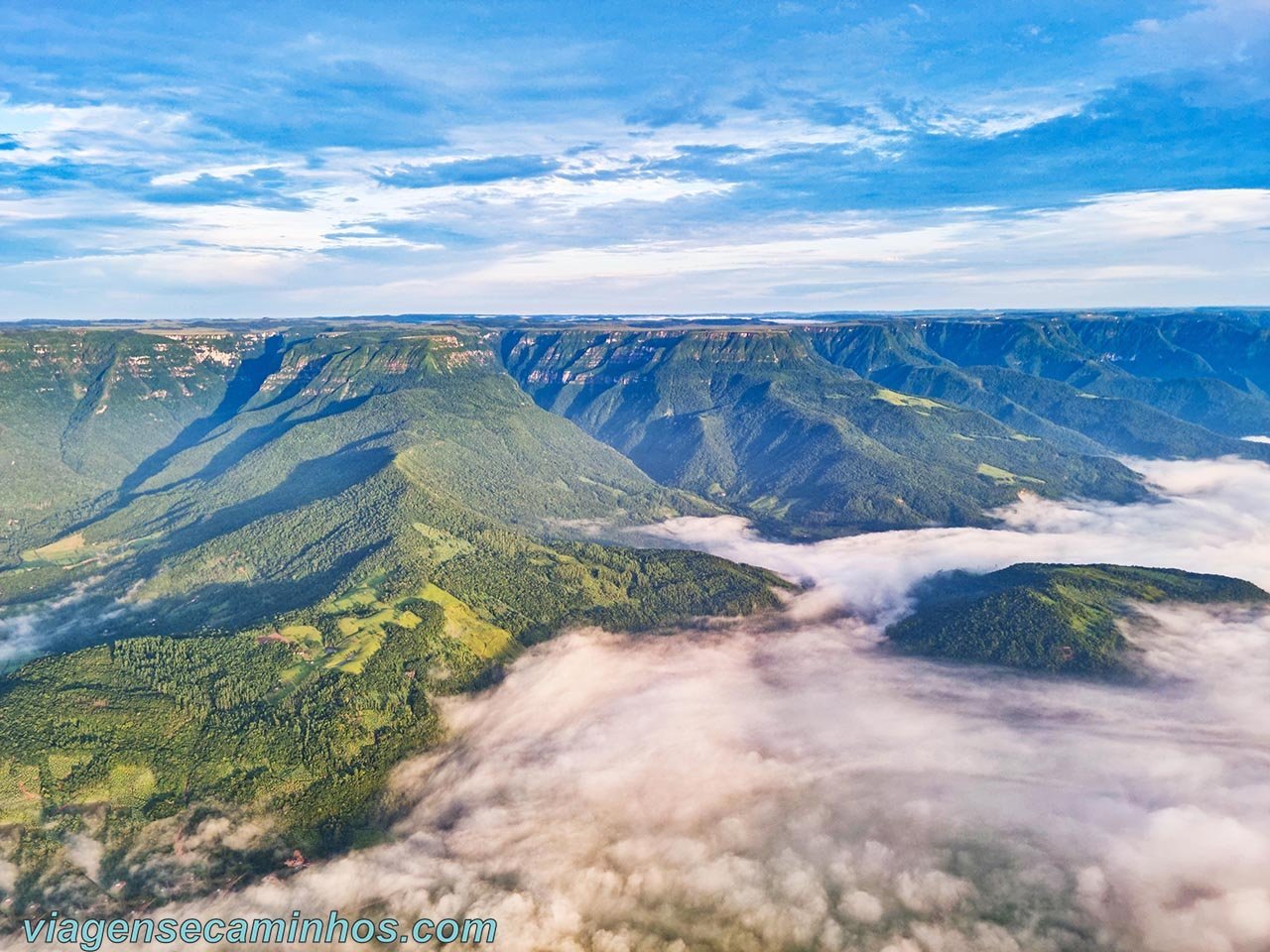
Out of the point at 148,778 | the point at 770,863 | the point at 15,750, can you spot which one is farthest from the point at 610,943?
the point at 15,750

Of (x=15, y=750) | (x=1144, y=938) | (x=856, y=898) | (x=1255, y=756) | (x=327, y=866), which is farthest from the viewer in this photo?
(x=1255, y=756)

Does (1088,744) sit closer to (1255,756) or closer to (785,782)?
(1255,756)

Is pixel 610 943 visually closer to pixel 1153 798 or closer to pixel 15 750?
pixel 1153 798

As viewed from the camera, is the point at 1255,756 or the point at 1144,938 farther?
the point at 1255,756

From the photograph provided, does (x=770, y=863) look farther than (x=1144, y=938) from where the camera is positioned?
Yes

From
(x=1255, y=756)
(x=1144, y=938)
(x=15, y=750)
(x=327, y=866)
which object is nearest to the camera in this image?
(x=1144, y=938)

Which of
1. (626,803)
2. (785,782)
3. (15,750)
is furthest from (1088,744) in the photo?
(15,750)

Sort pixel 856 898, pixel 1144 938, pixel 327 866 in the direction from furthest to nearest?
1. pixel 327 866
2. pixel 856 898
3. pixel 1144 938

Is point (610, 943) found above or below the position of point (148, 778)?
below

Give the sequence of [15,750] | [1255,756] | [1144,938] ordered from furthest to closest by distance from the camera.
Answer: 1. [1255,756]
2. [15,750]
3. [1144,938]
